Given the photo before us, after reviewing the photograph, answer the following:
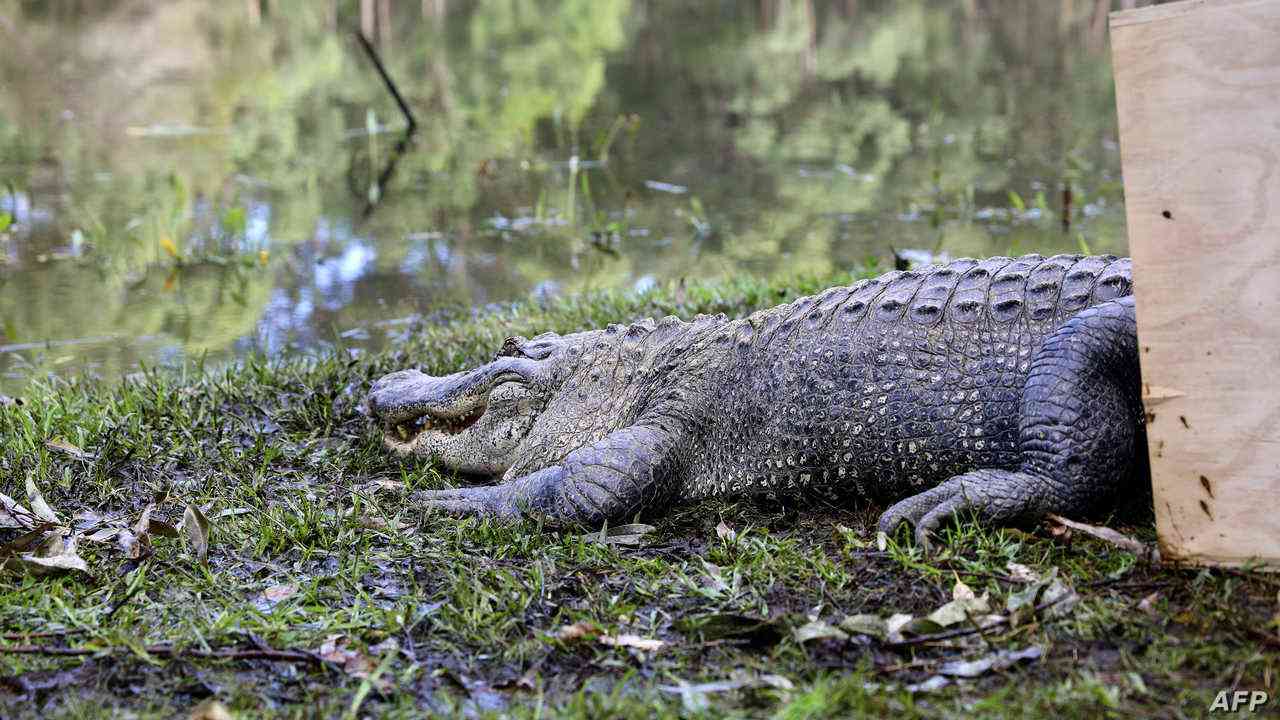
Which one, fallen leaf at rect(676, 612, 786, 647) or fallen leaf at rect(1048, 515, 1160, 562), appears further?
fallen leaf at rect(1048, 515, 1160, 562)

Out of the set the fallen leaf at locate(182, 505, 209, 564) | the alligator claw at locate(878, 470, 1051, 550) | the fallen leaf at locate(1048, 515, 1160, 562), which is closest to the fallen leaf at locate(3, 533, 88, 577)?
the fallen leaf at locate(182, 505, 209, 564)

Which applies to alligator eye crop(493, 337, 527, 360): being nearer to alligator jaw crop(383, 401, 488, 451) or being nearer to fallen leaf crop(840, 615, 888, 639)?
alligator jaw crop(383, 401, 488, 451)

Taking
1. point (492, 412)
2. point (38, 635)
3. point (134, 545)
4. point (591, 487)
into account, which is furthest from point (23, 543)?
point (591, 487)

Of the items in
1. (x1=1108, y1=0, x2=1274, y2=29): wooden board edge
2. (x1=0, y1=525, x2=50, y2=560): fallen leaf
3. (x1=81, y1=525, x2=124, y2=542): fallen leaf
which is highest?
(x1=1108, y1=0, x2=1274, y2=29): wooden board edge

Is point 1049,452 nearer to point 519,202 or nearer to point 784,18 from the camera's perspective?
point 519,202

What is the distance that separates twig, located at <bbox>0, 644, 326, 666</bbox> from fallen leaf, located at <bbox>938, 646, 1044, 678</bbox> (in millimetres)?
1429

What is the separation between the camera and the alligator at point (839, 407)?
3303 mm

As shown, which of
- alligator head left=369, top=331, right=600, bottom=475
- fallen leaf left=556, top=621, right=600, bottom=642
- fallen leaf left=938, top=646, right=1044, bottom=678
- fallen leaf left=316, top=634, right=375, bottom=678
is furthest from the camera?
alligator head left=369, top=331, right=600, bottom=475

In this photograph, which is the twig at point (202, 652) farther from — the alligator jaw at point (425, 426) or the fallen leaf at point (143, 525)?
the alligator jaw at point (425, 426)

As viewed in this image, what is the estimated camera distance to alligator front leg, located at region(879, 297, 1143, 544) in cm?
326

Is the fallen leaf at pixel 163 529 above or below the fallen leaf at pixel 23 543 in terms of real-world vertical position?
below

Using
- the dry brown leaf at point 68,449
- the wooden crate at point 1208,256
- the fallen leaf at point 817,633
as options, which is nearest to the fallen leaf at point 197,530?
the dry brown leaf at point 68,449

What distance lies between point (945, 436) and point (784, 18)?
19205mm

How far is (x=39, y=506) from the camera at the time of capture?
12.2 ft
